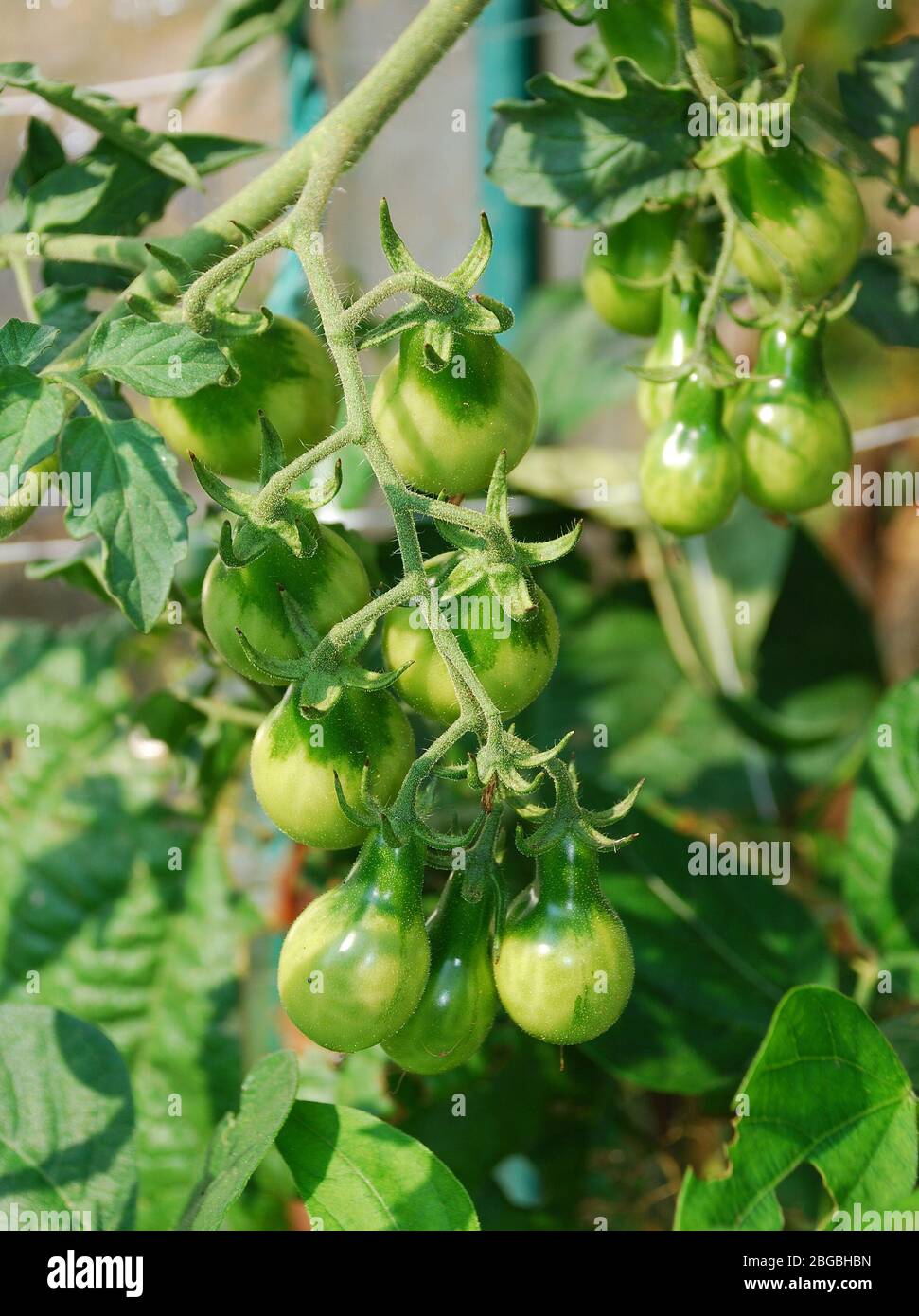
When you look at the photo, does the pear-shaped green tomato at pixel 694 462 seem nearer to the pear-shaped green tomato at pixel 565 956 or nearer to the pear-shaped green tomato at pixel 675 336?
the pear-shaped green tomato at pixel 675 336

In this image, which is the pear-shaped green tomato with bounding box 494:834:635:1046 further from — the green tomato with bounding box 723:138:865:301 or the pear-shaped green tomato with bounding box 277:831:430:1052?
the green tomato with bounding box 723:138:865:301

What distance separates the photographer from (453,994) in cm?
60

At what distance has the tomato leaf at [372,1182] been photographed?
67 cm

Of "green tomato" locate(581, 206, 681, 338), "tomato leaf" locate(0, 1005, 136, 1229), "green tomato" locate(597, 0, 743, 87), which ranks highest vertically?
"green tomato" locate(597, 0, 743, 87)

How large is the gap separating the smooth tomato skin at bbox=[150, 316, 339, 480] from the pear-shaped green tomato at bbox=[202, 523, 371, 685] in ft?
0.29

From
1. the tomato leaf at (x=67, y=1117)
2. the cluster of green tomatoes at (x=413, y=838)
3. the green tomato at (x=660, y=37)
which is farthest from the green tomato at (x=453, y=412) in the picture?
the tomato leaf at (x=67, y=1117)

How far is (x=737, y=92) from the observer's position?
2.57 ft

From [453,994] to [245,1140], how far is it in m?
0.16

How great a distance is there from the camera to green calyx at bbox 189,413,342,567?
0.56m

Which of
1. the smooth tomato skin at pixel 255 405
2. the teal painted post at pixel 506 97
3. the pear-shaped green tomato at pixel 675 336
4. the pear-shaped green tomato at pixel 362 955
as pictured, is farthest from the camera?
the teal painted post at pixel 506 97

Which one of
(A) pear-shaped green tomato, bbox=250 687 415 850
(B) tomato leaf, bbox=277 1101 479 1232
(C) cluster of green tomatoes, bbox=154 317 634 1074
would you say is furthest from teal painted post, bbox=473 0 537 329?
(B) tomato leaf, bbox=277 1101 479 1232

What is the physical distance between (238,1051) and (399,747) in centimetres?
59

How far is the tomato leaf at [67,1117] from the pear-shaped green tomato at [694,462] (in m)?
0.46
